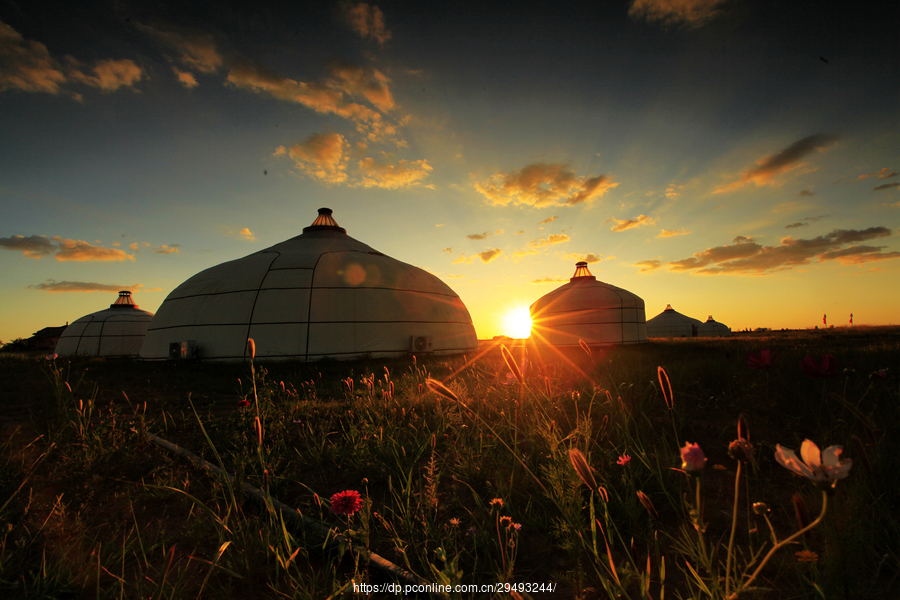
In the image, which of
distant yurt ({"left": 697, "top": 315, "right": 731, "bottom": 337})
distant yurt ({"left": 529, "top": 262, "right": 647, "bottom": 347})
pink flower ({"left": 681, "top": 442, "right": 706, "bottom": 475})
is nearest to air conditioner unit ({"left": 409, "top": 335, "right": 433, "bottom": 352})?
distant yurt ({"left": 529, "top": 262, "right": 647, "bottom": 347})

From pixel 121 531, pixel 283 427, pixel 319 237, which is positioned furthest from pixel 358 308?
pixel 121 531

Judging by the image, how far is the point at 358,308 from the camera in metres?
15.1

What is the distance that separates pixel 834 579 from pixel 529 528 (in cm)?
110

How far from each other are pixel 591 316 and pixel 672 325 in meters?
27.7

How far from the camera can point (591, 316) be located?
92.9ft

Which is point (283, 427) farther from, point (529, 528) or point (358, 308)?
point (358, 308)

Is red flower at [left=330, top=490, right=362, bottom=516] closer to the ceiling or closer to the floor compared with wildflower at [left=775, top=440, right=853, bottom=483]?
closer to the floor

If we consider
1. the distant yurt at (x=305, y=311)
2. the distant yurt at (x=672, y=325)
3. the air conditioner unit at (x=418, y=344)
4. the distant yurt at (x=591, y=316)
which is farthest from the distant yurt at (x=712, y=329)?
the air conditioner unit at (x=418, y=344)

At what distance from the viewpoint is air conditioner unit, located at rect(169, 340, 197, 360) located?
14391 millimetres

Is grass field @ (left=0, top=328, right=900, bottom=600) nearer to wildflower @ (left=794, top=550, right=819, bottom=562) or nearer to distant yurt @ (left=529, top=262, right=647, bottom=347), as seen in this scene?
wildflower @ (left=794, top=550, right=819, bottom=562)

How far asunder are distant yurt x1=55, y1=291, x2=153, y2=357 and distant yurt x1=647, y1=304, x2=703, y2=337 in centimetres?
5272

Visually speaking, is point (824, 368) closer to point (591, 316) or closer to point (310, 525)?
point (310, 525)

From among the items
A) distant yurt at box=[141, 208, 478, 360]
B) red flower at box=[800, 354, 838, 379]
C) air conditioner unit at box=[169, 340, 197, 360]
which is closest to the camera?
red flower at box=[800, 354, 838, 379]

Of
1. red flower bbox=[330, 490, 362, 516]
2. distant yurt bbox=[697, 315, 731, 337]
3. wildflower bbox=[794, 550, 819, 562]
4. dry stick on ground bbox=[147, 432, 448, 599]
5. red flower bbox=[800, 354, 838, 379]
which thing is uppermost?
distant yurt bbox=[697, 315, 731, 337]
